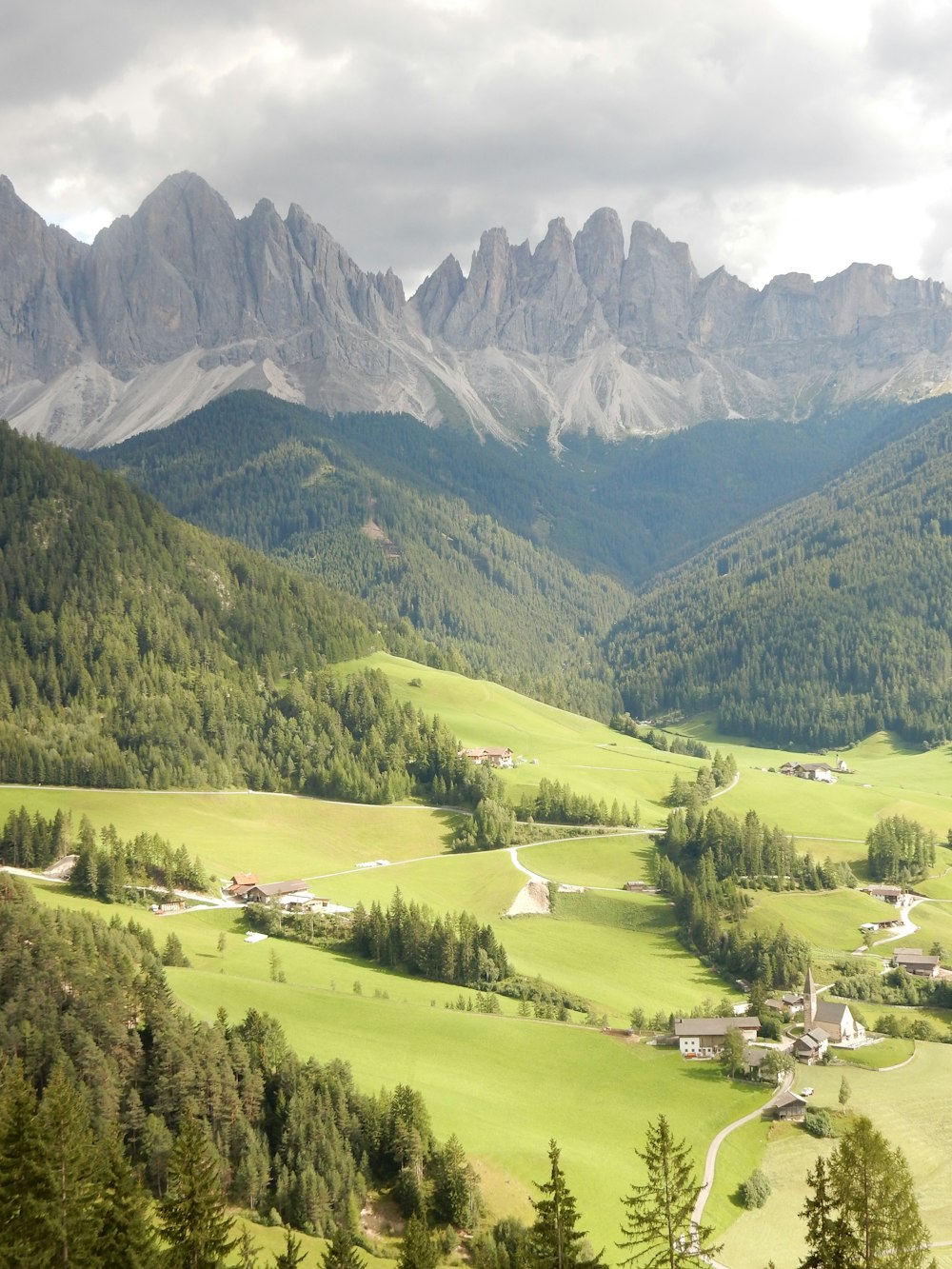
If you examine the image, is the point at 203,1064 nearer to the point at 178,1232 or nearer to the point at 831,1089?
the point at 178,1232

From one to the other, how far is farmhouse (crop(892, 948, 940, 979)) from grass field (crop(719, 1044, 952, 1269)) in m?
18.9

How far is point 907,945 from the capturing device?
391 feet

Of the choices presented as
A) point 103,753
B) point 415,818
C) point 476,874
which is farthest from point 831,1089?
point 103,753

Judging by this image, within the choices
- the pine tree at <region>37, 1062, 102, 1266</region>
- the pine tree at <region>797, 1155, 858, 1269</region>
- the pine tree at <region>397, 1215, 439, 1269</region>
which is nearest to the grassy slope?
the pine tree at <region>397, 1215, 439, 1269</region>

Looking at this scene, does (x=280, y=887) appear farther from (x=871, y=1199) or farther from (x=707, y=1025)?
(x=871, y=1199)

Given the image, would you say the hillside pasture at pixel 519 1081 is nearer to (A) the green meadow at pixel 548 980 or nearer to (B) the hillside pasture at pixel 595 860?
(A) the green meadow at pixel 548 980

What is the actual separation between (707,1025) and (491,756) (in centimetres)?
9397

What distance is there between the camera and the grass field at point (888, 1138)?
6278 cm

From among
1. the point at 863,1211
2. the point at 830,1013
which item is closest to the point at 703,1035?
the point at 830,1013

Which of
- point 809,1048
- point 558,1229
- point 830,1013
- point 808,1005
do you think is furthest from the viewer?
point 808,1005

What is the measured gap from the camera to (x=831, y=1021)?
307 ft

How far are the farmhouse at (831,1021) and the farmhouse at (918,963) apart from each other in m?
18.1

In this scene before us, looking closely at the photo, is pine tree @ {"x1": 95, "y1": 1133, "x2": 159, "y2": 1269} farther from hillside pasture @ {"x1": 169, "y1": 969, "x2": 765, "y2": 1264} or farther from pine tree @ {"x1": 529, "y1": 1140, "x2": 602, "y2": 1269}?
hillside pasture @ {"x1": 169, "y1": 969, "x2": 765, "y2": 1264}

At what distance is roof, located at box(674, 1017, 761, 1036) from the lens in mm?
89125
